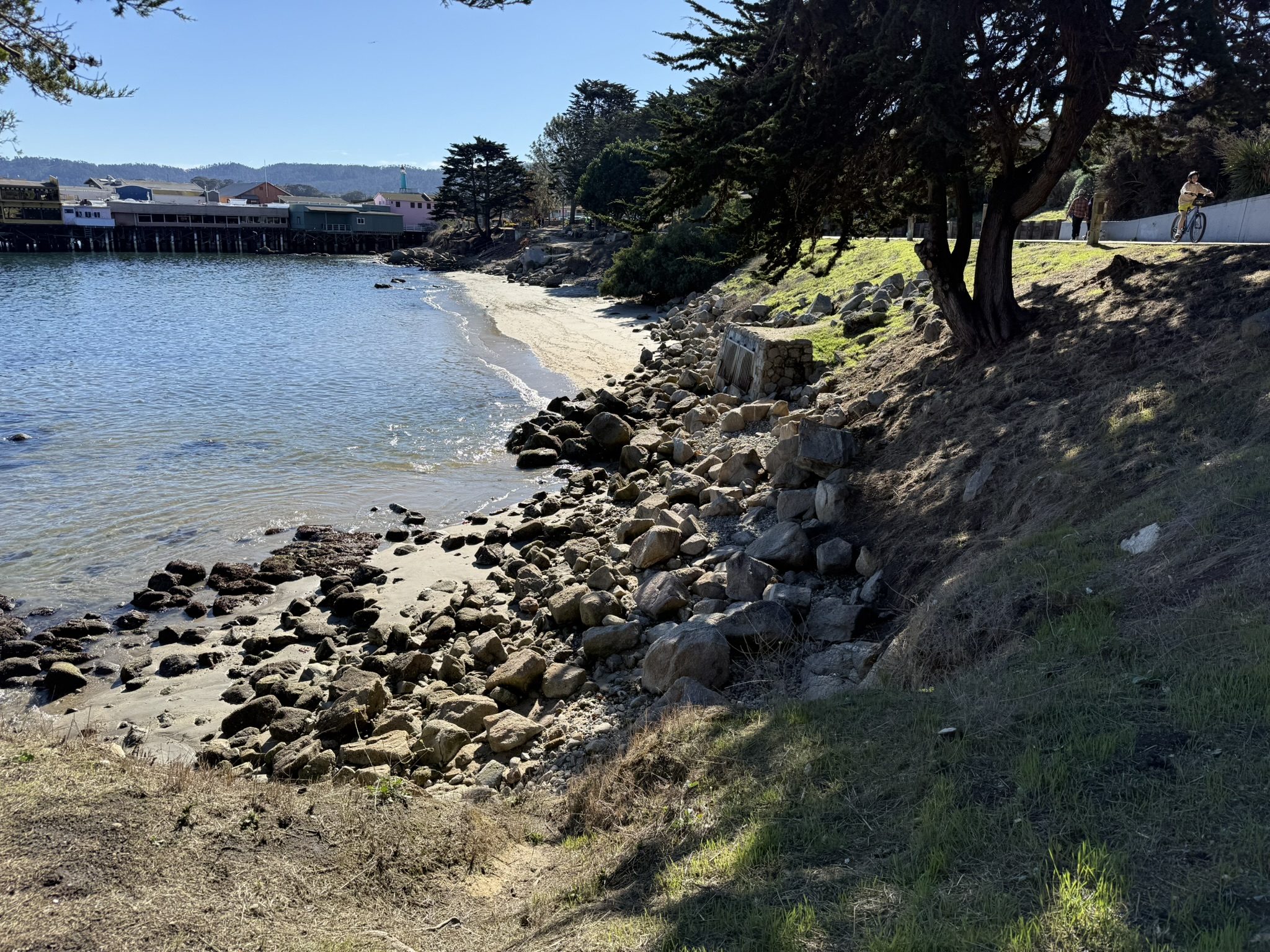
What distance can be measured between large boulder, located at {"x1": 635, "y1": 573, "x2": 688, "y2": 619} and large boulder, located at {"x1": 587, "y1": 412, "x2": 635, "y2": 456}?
381 inches

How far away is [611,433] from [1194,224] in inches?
504

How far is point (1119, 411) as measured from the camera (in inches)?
403

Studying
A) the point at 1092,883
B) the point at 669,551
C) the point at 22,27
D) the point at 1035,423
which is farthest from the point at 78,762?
the point at 1035,423

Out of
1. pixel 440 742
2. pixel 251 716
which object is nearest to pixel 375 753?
pixel 440 742

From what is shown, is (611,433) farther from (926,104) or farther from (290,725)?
(290,725)

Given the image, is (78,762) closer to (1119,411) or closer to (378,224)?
(1119,411)

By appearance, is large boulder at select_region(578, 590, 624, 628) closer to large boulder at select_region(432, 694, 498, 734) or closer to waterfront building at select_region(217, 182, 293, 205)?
large boulder at select_region(432, 694, 498, 734)

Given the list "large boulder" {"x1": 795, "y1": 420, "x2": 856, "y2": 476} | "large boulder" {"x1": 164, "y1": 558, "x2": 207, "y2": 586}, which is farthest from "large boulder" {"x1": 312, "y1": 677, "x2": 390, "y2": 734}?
"large boulder" {"x1": 795, "y1": 420, "x2": 856, "y2": 476}

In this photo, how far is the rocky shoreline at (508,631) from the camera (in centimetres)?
855

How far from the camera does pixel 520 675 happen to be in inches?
389

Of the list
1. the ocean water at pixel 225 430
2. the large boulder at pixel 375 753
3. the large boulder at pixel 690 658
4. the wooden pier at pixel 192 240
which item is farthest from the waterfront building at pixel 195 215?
the large boulder at pixel 690 658

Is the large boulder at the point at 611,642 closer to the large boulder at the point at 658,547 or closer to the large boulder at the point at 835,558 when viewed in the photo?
the large boulder at the point at 658,547

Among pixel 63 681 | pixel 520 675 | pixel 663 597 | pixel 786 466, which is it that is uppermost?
pixel 786 466

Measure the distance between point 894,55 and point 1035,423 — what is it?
5499 millimetres
